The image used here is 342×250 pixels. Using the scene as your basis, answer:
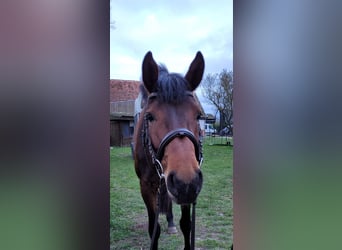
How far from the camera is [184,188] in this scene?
95cm

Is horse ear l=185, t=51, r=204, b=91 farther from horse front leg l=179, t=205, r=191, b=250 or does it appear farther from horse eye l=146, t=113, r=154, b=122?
horse front leg l=179, t=205, r=191, b=250

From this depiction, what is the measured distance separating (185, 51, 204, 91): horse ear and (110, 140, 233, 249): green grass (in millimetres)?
293

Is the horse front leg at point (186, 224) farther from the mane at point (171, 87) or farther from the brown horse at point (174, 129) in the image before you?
the mane at point (171, 87)

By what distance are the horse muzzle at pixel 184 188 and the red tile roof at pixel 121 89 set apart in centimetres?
37

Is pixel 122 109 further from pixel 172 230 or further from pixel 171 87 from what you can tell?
pixel 172 230

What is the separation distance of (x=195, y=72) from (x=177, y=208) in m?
0.90

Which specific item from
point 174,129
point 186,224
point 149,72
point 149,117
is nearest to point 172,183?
point 174,129

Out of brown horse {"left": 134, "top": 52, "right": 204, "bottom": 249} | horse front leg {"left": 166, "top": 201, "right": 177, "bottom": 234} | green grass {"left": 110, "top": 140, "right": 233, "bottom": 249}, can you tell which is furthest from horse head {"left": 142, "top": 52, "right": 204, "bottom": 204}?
horse front leg {"left": 166, "top": 201, "right": 177, "bottom": 234}

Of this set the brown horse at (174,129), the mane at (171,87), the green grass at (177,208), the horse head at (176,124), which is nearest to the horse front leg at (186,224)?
the green grass at (177,208)
